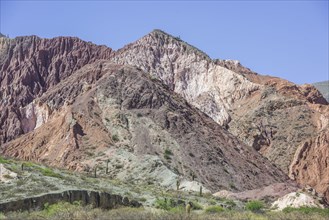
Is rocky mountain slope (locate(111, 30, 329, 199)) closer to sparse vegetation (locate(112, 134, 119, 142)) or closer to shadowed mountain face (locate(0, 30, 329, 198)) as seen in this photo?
shadowed mountain face (locate(0, 30, 329, 198))

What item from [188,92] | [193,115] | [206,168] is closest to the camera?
[206,168]

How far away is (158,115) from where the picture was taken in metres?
99.7

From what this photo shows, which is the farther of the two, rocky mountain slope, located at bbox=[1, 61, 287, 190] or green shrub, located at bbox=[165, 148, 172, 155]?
green shrub, located at bbox=[165, 148, 172, 155]

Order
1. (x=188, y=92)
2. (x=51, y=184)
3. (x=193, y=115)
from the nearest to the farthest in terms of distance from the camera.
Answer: (x=51, y=184), (x=193, y=115), (x=188, y=92)

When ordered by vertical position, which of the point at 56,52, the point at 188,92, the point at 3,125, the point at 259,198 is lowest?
the point at 259,198

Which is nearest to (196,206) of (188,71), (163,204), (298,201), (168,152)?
(163,204)

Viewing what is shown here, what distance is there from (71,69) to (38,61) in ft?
27.5

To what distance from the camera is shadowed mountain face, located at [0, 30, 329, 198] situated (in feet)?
294

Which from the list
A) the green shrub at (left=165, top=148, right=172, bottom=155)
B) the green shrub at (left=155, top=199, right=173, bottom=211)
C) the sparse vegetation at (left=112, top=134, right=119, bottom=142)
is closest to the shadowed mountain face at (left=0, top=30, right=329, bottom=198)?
the sparse vegetation at (left=112, top=134, right=119, bottom=142)

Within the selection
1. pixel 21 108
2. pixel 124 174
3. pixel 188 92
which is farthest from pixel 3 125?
pixel 124 174

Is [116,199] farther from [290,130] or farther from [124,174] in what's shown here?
[290,130]

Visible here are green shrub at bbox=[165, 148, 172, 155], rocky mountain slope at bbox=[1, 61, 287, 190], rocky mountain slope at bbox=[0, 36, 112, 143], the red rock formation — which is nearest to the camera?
rocky mountain slope at bbox=[1, 61, 287, 190]

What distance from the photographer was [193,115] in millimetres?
105375

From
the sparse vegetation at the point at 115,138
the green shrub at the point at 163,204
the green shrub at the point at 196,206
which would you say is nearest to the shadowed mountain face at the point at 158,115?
the sparse vegetation at the point at 115,138
